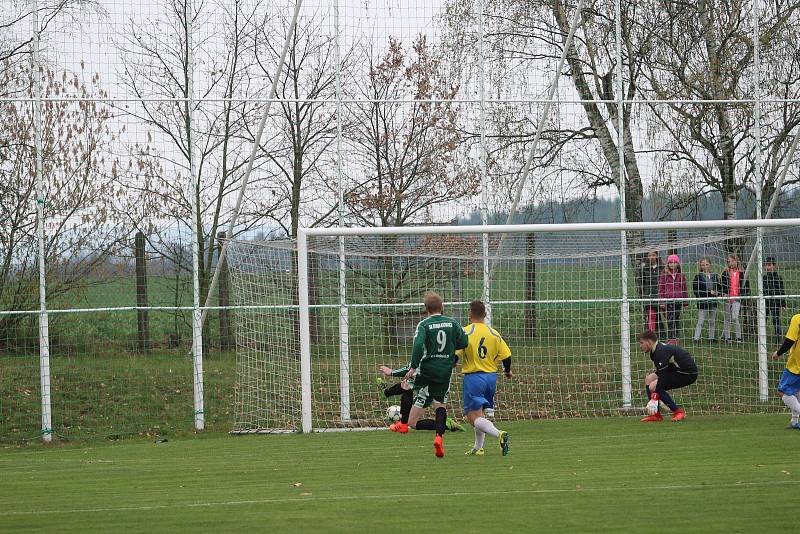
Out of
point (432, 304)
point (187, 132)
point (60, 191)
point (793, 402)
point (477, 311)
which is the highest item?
point (187, 132)

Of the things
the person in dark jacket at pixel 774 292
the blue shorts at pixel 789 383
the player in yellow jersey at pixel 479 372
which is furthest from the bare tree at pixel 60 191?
the person in dark jacket at pixel 774 292

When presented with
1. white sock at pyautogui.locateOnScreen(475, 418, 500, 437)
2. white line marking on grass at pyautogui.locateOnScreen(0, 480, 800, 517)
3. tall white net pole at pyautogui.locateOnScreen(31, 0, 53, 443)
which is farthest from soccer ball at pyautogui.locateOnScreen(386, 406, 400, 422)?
white line marking on grass at pyautogui.locateOnScreen(0, 480, 800, 517)

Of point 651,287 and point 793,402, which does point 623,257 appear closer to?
point 651,287

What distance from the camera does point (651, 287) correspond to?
16.4 meters

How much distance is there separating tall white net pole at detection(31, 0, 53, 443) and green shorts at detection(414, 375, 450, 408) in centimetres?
639

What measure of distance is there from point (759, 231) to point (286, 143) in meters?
8.06

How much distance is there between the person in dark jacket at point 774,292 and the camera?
1650 cm

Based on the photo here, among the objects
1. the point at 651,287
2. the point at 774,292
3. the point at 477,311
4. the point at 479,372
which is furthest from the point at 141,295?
the point at 774,292

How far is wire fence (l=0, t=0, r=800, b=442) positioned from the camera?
15.7 metres

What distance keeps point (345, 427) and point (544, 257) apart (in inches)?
170

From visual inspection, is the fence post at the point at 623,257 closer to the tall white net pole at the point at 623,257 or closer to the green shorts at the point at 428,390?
the tall white net pole at the point at 623,257

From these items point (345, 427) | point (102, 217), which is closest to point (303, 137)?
point (102, 217)

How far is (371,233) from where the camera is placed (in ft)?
47.9

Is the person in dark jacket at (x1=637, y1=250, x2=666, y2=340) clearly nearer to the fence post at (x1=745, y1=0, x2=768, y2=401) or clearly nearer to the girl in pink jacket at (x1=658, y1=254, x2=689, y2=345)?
the girl in pink jacket at (x1=658, y1=254, x2=689, y2=345)
